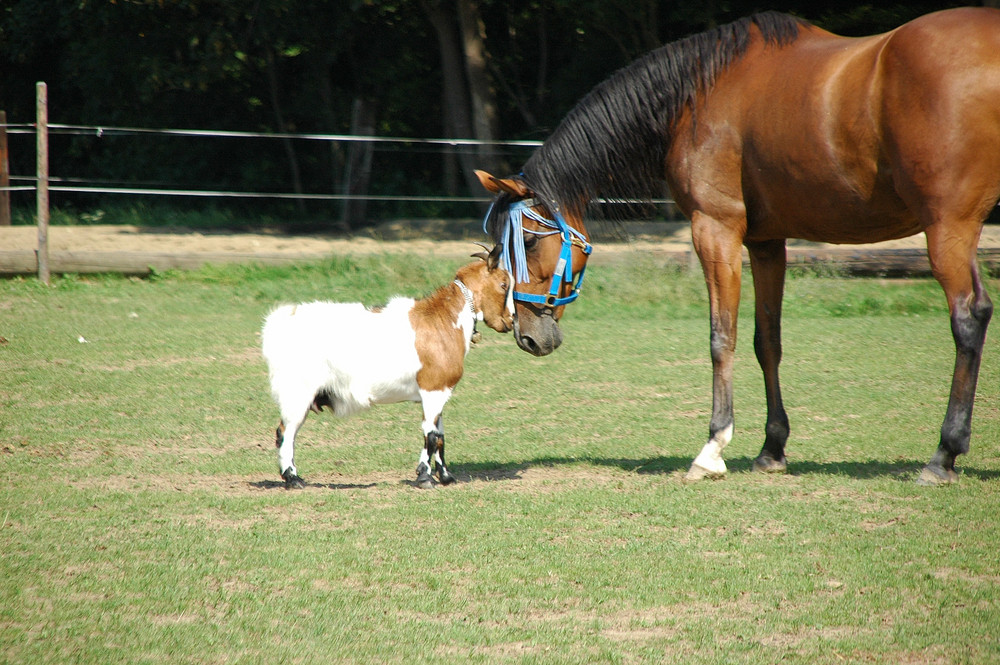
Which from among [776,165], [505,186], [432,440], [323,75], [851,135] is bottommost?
[432,440]

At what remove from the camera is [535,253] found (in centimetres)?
560

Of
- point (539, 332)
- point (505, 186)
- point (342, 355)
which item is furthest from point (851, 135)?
point (342, 355)

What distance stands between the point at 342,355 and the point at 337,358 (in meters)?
0.03

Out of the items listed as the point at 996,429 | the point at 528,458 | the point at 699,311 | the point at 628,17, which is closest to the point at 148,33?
the point at 628,17

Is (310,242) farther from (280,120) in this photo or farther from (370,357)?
(370,357)

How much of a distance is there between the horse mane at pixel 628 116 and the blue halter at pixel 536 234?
0.08 meters

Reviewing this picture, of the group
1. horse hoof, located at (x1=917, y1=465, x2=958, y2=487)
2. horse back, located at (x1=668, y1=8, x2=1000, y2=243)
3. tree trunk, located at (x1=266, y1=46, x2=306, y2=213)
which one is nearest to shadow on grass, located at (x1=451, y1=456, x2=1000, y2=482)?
horse hoof, located at (x1=917, y1=465, x2=958, y2=487)

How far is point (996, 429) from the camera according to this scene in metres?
6.60

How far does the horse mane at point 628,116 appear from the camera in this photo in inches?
222

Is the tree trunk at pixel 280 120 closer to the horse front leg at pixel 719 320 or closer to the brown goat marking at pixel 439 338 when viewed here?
the brown goat marking at pixel 439 338

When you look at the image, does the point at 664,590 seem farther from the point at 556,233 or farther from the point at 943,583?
the point at 556,233

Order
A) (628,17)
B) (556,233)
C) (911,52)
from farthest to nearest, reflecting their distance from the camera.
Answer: (628,17) < (556,233) < (911,52)

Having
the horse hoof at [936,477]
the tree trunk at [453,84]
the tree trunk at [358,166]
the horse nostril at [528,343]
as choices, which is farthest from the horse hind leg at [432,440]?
the tree trunk at [453,84]

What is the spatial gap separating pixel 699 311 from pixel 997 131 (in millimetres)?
7352
